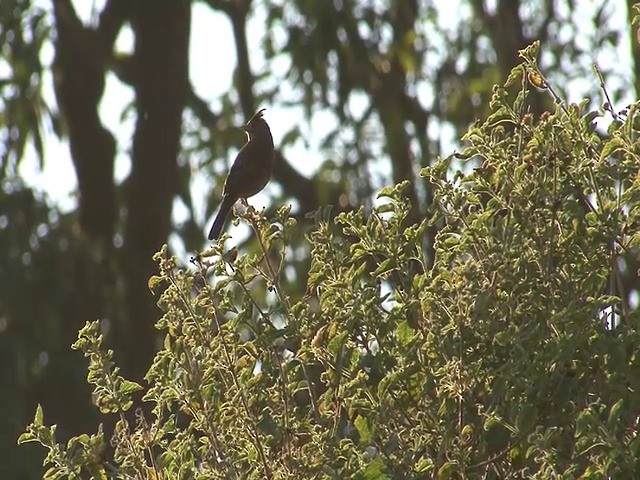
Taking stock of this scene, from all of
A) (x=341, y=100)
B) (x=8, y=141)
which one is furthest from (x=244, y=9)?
(x=8, y=141)

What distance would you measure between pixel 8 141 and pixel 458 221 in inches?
238

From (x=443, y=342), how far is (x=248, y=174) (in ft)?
6.73

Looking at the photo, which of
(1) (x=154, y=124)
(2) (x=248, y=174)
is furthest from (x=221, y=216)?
(1) (x=154, y=124)

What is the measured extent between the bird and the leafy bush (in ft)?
5.49

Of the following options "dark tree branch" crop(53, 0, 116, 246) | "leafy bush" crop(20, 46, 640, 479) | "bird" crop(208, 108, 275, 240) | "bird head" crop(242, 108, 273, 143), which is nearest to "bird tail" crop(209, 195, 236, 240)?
"bird" crop(208, 108, 275, 240)

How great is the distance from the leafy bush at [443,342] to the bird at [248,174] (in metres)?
1.67

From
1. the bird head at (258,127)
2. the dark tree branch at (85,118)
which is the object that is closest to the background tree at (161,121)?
the dark tree branch at (85,118)

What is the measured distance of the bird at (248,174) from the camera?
408cm

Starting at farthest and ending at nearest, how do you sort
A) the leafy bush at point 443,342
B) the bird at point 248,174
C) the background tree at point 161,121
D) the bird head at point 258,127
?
the background tree at point 161,121 < the bird head at point 258,127 < the bird at point 248,174 < the leafy bush at point 443,342

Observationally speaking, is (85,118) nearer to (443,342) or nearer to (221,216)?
(221,216)

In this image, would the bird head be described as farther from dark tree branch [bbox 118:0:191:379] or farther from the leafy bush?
dark tree branch [bbox 118:0:191:379]

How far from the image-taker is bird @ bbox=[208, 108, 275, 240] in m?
4.08

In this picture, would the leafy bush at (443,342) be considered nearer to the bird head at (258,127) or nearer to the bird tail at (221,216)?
the bird tail at (221,216)

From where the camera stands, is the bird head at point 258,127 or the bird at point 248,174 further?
the bird head at point 258,127
